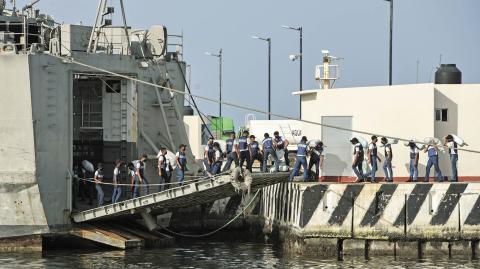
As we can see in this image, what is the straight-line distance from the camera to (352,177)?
3003cm

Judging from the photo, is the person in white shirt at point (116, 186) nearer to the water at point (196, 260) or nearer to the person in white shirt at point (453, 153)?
the water at point (196, 260)

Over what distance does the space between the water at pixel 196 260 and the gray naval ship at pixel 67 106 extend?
1.26 meters

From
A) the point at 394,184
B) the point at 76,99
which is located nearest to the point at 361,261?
the point at 394,184

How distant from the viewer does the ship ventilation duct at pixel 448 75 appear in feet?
98.7

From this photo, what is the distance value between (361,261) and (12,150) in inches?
347

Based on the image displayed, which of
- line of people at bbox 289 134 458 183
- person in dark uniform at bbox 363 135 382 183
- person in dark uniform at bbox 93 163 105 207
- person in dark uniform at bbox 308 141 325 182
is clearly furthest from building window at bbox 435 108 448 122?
person in dark uniform at bbox 93 163 105 207

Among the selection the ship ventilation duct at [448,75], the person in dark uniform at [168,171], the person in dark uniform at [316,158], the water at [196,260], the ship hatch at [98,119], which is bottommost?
the water at [196,260]

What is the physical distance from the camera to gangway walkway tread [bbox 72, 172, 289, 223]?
2641 cm

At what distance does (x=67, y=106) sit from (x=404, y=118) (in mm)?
8954

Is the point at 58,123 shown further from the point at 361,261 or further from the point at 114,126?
the point at 361,261


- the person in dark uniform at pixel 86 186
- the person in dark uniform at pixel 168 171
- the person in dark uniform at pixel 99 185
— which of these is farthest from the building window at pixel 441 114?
the person in dark uniform at pixel 86 186

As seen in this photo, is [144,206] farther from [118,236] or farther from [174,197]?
[118,236]

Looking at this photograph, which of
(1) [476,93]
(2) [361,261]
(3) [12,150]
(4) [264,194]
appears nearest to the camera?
(2) [361,261]

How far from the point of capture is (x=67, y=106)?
27328 millimetres
